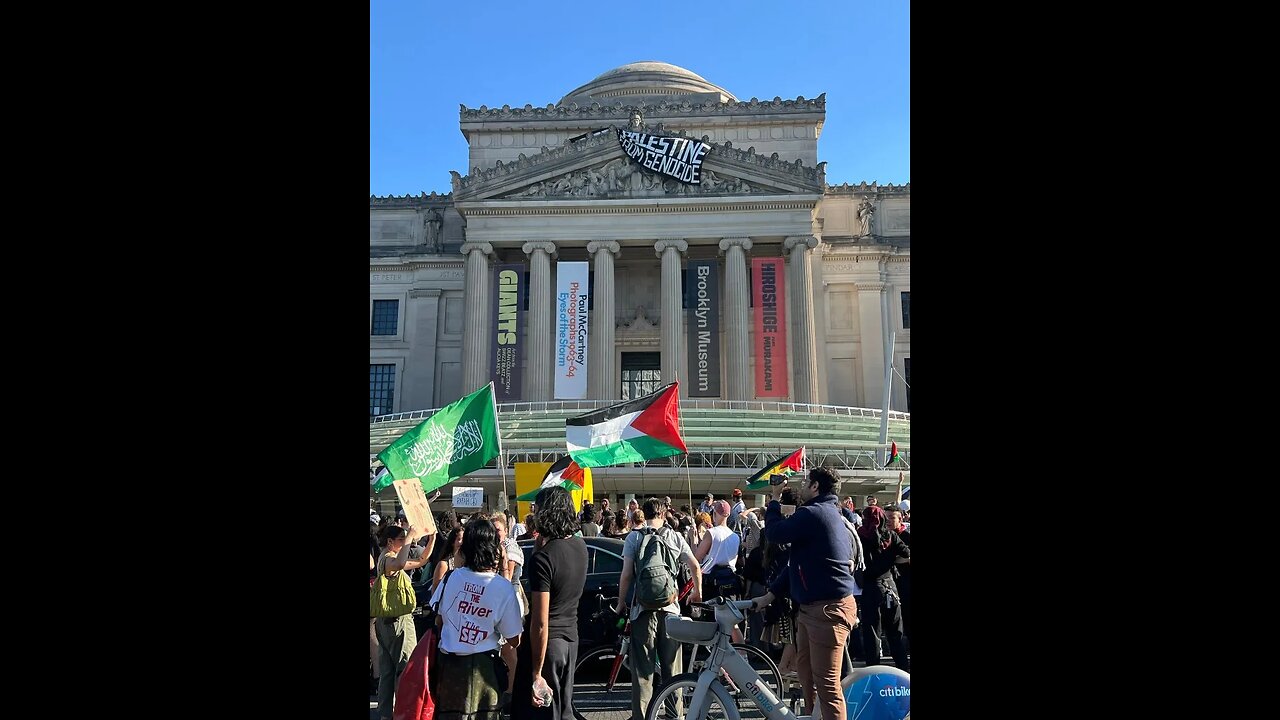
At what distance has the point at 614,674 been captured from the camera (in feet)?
30.6

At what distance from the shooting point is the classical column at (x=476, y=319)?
42156 mm

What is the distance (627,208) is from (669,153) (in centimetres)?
329

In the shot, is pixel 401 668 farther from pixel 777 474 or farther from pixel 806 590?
pixel 777 474

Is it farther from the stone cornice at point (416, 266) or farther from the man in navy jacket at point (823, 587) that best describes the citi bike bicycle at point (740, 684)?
the stone cornice at point (416, 266)

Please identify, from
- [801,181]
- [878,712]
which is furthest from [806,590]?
[801,181]

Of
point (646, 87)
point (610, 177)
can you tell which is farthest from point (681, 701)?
point (646, 87)

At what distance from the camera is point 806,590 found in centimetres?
652

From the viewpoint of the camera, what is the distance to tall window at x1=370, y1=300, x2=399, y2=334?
50.3m

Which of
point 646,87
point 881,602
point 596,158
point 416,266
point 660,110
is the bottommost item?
point 881,602

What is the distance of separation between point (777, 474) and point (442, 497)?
13389 millimetres

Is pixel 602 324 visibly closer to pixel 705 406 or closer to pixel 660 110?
pixel 705 406

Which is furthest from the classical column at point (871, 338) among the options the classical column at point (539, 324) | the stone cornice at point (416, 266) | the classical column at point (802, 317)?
the stone cornice at point (416, 266)

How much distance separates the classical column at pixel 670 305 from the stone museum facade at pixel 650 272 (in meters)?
0.10

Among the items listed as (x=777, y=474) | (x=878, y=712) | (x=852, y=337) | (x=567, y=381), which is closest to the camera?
(x=878, y=712)
